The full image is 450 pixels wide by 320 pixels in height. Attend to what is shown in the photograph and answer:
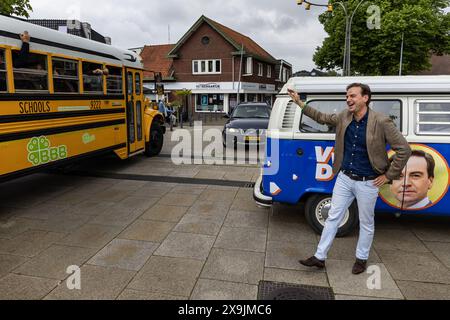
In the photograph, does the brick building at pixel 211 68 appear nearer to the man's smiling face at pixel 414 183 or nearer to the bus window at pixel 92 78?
the bus window at pixel 92 78

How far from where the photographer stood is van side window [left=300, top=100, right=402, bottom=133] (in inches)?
173

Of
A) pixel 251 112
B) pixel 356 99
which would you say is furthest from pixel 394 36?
pixel 356 99

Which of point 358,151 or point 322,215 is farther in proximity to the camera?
point 322,215

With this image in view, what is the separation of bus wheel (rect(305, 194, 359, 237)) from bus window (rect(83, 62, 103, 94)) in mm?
4928

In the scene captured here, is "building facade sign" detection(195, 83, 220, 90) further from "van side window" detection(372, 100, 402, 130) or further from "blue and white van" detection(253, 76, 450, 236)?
"van side window" detection(372, 100, 402, 130)

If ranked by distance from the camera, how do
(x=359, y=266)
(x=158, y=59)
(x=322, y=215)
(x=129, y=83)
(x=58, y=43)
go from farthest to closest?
(x=158, y=59) → (x=129, y=83) → (x=58, y=43) → (x=322, y=215) → (x=359, y=266)

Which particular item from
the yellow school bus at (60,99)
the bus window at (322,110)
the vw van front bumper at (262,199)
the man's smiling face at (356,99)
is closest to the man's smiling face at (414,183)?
the bus window at (322,110)

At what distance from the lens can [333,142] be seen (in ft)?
14.7

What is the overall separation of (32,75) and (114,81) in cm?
256

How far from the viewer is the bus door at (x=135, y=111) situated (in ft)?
28.8

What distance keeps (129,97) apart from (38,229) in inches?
182

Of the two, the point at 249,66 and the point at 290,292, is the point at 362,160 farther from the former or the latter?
the point at 249,66

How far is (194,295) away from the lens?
333cm
